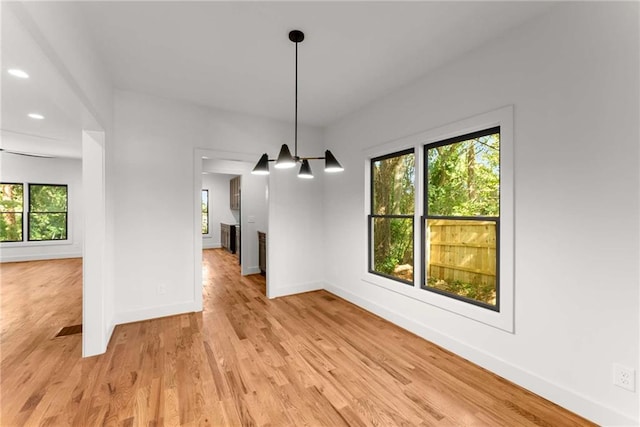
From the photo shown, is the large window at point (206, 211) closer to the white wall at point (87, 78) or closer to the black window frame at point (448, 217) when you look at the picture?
the white wall at point (87, 78)

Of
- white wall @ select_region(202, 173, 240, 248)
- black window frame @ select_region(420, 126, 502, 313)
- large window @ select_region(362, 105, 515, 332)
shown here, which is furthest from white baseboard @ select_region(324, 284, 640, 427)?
white wall @ select_region(202, 173, 240, 248)

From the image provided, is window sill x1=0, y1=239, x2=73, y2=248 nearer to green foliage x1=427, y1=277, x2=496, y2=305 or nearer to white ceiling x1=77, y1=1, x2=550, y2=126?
white ceiling x1=77, y1=1, x2=550, y2=126

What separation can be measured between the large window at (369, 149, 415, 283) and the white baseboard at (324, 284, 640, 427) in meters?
0.56

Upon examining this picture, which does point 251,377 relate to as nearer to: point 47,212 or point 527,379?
point 527,379

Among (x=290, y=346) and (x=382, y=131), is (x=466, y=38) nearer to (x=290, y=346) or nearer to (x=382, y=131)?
(x=382, y=131)

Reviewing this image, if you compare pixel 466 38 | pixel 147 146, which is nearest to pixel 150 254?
pixel 147 146

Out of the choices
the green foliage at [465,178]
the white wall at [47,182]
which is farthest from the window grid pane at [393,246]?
the white wall at [47,182]

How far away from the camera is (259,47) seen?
2.48m

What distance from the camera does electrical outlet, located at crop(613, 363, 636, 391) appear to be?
5.43ft

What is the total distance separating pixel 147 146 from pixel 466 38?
365 cm

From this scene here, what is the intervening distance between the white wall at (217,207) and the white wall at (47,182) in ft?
11.0

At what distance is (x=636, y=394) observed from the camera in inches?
64.5

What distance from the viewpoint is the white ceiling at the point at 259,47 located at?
6.49ft

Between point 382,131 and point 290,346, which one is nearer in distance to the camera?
point 290,346
